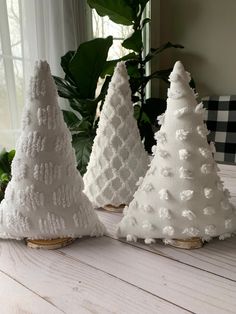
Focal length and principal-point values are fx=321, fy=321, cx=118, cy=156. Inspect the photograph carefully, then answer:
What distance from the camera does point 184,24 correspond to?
6.77 ft

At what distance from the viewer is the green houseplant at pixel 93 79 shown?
0.98 metres

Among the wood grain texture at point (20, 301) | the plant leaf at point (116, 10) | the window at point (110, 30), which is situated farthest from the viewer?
the window at point (110, 30)

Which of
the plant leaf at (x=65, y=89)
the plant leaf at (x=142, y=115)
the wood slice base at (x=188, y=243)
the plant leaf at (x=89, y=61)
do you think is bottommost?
the wood slice base at (x=188, y=243)

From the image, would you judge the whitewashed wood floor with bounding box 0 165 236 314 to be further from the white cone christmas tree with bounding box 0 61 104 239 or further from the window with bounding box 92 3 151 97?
the window with bounding box 92 3 151 97

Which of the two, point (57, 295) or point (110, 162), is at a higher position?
point (110, 162)

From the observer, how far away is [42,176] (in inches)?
18.1

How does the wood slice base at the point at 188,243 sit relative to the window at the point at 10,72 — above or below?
below

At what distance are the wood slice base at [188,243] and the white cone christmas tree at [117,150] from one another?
0.45 feet

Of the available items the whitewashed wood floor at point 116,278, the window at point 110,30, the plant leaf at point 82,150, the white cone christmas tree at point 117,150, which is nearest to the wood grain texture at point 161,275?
the whitewashed wood floor at point 116,278

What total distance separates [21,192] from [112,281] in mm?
181

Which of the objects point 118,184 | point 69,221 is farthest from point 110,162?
point 69,221

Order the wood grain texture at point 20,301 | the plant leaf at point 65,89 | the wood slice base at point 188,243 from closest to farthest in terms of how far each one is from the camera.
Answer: the wood grain texture at point 20,301 → the wood slice base at point 188,243 → the plant leaf at point 65,89

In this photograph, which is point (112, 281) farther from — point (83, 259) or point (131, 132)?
point (131, 132)

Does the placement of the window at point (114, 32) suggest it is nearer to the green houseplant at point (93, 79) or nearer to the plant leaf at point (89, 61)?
the green houseplant at point (93, 79)
